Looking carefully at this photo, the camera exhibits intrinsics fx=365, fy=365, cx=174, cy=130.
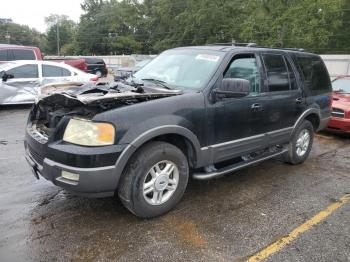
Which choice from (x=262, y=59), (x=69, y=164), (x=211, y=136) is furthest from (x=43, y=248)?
(x=262, y=59)

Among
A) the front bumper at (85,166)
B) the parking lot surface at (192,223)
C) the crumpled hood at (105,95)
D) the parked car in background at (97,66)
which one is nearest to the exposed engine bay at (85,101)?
the crumpled hood at (105,95)

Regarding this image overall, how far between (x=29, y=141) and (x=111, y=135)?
118 centimetres

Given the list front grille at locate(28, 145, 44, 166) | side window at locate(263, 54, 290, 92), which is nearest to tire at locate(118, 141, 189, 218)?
front grille at locate(28, 145, 44, 166)

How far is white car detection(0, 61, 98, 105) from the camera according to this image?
1040 centimetres

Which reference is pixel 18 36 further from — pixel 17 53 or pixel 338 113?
pixel 338 113

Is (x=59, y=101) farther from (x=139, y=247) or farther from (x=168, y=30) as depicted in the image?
(x=168, y=30)

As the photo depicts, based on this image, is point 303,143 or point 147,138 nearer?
point 147,138

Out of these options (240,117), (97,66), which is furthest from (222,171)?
(97,66)

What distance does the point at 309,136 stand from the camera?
636cm

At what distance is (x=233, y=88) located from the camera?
166 inches

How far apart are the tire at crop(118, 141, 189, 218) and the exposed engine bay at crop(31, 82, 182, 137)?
0.53 metres

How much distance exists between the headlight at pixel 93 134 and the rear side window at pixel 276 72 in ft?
8.62

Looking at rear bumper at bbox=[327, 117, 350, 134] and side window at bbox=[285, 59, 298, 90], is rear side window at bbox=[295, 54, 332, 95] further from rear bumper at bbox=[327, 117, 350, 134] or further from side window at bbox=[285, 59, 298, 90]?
rear bumper at bbox=[327, 117, 350, 134]

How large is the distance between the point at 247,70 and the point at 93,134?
8.00ft
